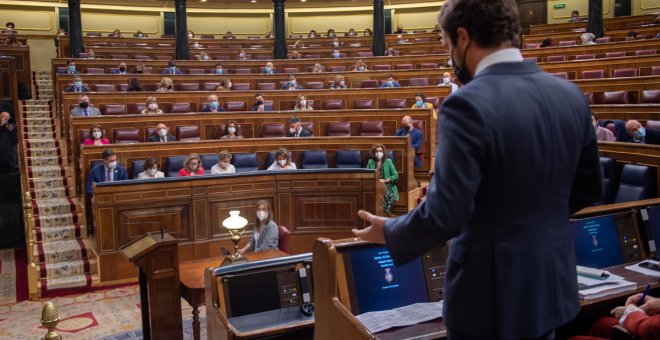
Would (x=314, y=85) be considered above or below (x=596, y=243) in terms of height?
Result: above

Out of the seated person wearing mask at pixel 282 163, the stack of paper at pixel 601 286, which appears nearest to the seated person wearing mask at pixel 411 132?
the seated person wearing mask at pixel 282 163

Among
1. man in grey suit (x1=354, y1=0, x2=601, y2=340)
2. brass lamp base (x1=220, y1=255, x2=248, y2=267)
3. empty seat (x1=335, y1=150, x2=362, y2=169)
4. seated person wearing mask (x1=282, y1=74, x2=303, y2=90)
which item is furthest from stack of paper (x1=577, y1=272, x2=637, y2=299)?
seated person wearing mask (x1=282, y1=74, x2=303, y2=90)

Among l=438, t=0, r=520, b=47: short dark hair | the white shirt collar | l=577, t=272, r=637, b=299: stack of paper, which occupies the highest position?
l=438, t=0, r=520, b=47: short dark hair

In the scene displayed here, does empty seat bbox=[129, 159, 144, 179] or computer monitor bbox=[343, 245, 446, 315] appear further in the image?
empty seat bbox=[129, 159, 144, 179]

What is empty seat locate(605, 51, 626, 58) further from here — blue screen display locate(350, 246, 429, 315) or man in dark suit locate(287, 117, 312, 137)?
blue screen display locate(350, 246, 429, 315)

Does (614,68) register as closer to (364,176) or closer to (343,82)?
(343,82)

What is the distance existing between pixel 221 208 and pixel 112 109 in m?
3.49

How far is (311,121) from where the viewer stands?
917 centimetres

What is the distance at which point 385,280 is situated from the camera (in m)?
2.19

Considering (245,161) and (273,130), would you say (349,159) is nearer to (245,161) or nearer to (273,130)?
(245,161)

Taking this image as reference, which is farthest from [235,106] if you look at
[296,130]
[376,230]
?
[376,230]

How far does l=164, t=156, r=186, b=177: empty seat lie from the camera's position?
23.9ft

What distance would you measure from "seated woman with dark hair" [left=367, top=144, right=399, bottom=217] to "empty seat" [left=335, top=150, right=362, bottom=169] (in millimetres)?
284

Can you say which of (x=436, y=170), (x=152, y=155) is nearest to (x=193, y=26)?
(x=152, y=155)
